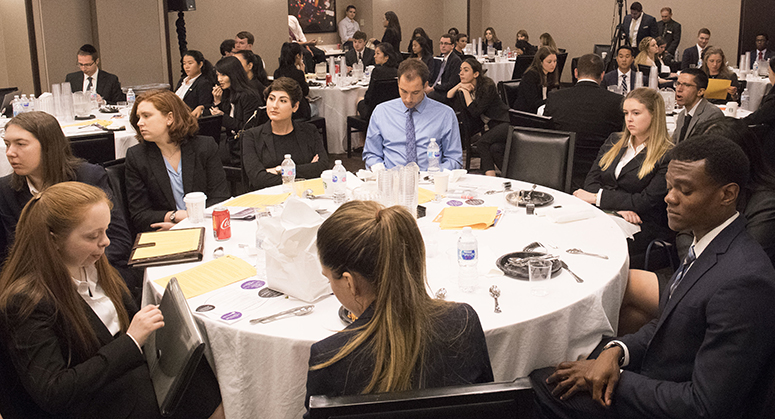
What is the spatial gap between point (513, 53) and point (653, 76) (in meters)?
5.65

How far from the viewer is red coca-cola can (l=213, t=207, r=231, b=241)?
264cm

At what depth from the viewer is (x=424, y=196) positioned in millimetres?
3266

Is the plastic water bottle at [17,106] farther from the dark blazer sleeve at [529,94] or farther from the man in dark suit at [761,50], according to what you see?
the man in dark suit at [761,50]

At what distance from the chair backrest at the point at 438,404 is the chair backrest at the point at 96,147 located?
10.1 feet

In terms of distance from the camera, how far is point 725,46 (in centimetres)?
1216

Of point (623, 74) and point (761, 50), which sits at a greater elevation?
point (761, 50)

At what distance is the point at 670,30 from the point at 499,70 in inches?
153

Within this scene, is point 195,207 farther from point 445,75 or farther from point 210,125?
point 445,75

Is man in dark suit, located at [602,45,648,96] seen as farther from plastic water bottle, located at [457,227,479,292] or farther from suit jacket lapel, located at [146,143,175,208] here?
plastic water bottle, located at [457,227,479,292]

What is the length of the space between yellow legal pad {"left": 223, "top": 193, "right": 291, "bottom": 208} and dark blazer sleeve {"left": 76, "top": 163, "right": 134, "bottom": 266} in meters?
0.48

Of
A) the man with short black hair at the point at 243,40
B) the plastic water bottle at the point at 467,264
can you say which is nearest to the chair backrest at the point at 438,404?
the plastic water bottle at the point at 467,264

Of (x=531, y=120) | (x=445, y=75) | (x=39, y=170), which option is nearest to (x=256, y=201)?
(x=39, y=170)

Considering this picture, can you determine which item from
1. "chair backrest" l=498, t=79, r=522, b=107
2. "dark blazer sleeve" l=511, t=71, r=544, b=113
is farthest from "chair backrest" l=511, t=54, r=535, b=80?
"dark blazer sleeve" l=511, t=71, r=544, b=113

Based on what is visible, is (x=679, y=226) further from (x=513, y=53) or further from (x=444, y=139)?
(x=513, y=53)
